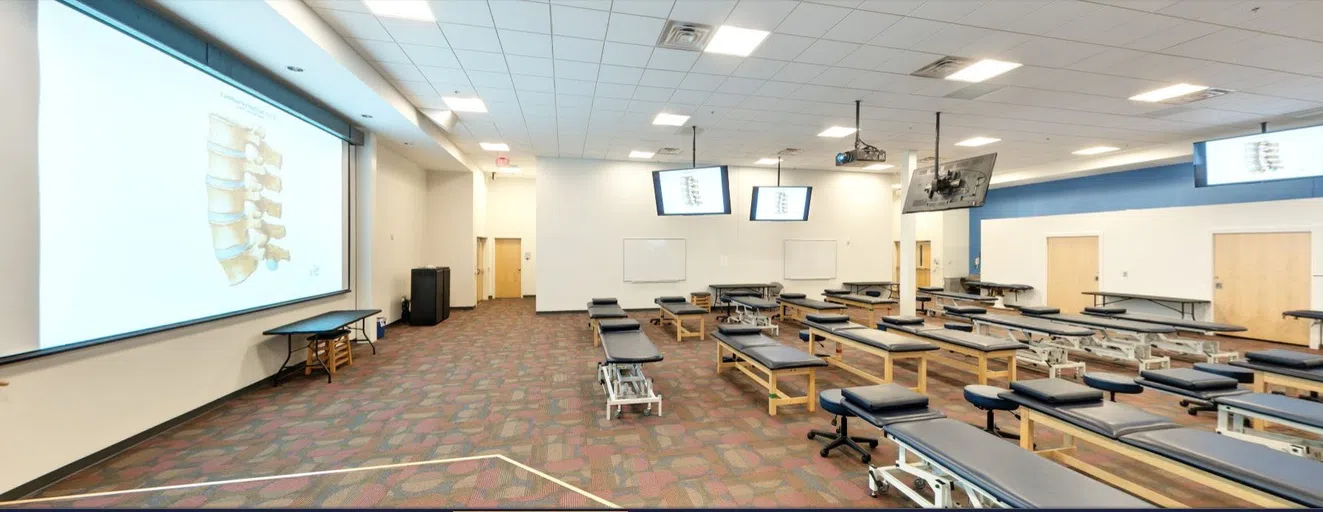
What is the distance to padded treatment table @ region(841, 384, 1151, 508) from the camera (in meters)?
1.77

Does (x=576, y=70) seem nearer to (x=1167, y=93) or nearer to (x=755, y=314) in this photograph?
(x=755, y=314)

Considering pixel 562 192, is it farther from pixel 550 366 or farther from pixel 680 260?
pixel 550 366

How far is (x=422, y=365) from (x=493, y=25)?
4081 mm

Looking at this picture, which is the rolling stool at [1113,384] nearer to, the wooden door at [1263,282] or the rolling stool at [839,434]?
the rolling stool at [839,434]

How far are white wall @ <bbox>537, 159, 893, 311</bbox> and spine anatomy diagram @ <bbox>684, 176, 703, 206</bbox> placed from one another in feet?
9.24

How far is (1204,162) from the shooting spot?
251 inches

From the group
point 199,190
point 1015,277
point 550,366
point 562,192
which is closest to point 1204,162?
point 1015,277

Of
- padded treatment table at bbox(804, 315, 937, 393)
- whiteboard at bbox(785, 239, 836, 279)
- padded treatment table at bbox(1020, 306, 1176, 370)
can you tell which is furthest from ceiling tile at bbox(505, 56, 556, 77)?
whiteboard at bbox(785, 239, 836, 279)

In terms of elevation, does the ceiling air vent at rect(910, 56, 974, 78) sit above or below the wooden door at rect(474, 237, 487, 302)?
above

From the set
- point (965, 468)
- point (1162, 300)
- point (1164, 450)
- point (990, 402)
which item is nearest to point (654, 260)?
point (990, 402)

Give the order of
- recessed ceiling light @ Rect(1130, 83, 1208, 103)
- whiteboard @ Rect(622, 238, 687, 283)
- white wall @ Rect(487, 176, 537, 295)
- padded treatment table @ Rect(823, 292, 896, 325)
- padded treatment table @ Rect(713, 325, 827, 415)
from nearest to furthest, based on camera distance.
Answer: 1. padded treatment table @ Rect(713, 325, 827, 415)
2. recessed ceiling light @ Rect(1130, 83, 1208, 103)
3. padded treatment table @ Rect(823, 292, 896, 325)
4. whiteboard @ Rect(622, 238, 687, 283)
5. white wall @ Rect(487, 176, 537, 295)

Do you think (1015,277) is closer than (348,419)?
No

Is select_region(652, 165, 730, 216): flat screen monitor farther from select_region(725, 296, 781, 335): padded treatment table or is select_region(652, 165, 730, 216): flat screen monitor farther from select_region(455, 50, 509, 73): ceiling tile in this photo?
select_region(455, 50, 509, 73): ceiling tile

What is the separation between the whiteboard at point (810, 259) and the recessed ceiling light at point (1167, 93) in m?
6.24
